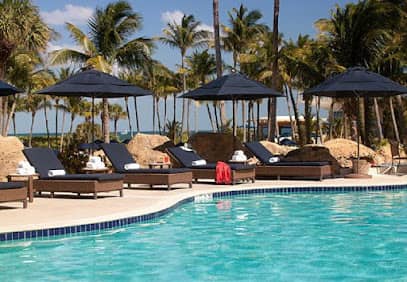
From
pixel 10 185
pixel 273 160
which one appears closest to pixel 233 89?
pixel 273 160

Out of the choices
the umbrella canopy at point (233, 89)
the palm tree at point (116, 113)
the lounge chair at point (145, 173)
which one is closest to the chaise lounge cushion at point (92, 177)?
the lounge chair at point (145, 173)

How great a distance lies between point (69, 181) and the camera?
1198 cm

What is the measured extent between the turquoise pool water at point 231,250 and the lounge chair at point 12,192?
201 cm

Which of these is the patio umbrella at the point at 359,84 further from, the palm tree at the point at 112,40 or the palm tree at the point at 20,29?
the palm tree at the point at 112,40

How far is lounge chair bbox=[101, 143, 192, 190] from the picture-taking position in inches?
529

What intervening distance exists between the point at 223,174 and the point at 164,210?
440 cm

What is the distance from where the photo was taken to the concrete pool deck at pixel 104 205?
8.85 meters

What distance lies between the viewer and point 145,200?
11531 mm

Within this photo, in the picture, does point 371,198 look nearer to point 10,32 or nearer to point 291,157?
point 291,157

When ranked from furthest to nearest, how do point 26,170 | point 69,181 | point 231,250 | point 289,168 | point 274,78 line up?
point 274,78 → point 289,168 → point 69,181 → point 26,170 → point 231,250

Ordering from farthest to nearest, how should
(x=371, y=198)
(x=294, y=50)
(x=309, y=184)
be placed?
1. (x=294, y=50)
2. (x=309, y=184)
3. (x=371, y=198)

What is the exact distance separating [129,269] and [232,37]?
3470cm

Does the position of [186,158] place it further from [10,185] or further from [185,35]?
[185,35]

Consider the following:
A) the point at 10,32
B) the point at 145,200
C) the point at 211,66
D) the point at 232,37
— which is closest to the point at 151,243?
the point at 145,200
